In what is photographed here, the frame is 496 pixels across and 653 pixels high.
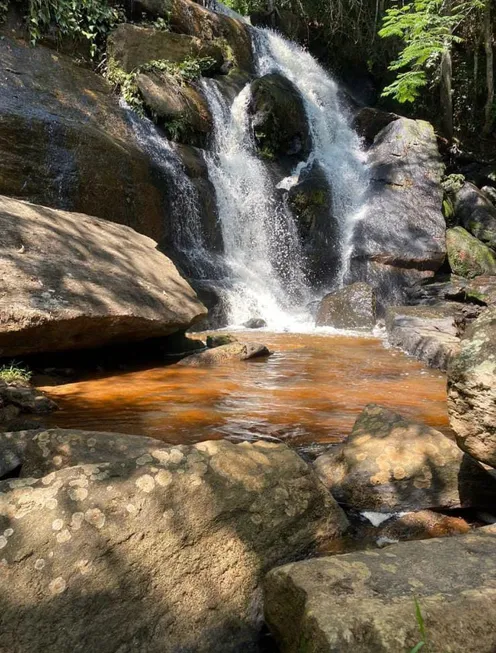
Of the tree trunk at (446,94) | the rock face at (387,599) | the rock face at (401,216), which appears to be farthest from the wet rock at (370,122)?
the rock face at (387,599)

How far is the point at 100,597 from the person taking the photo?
59.0 inches

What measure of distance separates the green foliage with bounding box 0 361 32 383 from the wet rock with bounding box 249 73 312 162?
35.0ft

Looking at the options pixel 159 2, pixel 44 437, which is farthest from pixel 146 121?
pixel 44 437

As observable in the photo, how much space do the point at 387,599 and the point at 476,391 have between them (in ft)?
3.35

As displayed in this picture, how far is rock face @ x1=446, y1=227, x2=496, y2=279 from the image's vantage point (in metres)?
12.6

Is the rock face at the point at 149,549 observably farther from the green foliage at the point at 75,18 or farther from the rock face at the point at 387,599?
the green foliage at the point at 75,18

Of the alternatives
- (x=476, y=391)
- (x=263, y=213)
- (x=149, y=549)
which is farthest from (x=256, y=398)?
(x=263, y=213)

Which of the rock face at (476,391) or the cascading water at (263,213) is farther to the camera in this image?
the cascading water at (263,213)

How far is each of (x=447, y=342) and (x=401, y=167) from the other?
29.2ft

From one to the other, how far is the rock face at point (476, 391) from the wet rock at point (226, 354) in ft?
13.5

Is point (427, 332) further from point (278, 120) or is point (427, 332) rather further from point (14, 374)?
point (278, 120)

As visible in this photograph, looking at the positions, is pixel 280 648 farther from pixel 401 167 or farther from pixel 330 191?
pixel 401 167

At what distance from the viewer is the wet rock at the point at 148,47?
1209 centimetres

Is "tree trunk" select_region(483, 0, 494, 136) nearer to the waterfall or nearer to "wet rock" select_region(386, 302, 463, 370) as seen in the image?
the waterfall
